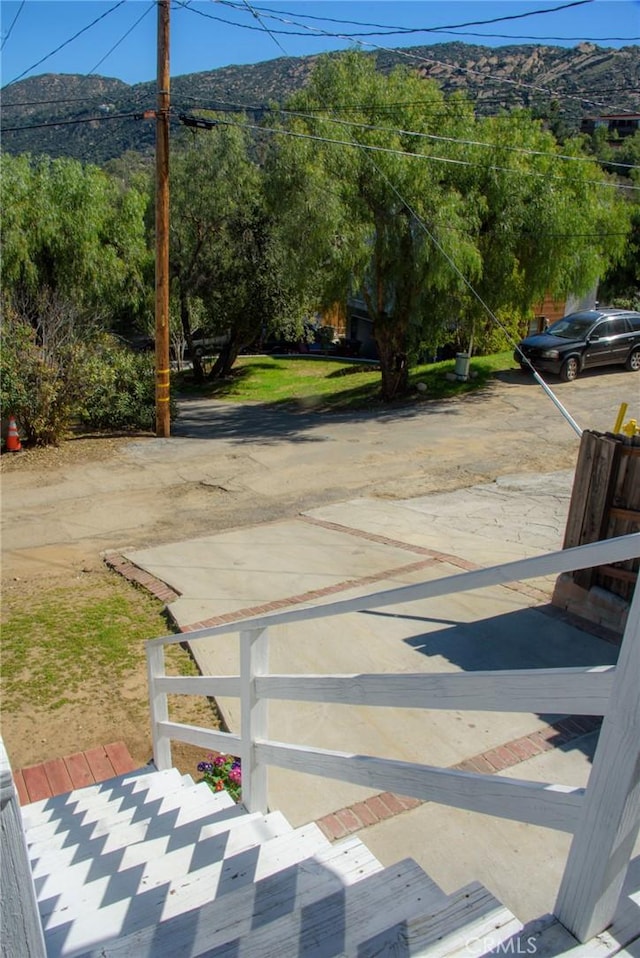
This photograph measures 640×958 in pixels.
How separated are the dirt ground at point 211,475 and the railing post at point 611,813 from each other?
4.26 metres

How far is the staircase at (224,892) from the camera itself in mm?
1571

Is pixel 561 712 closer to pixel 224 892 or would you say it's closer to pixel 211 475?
pixel 224 892

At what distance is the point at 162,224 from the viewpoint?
15.6 meters

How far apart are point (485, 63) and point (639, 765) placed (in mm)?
102955

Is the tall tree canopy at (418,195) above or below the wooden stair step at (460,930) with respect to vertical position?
above

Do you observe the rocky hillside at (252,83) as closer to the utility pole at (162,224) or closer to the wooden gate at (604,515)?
the utility pole at (162,224)

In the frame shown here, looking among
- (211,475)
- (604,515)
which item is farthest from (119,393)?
(604,515)

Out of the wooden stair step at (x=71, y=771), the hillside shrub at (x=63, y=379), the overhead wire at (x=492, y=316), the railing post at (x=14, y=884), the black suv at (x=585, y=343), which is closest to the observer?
the railing post at (x=14, y=884)

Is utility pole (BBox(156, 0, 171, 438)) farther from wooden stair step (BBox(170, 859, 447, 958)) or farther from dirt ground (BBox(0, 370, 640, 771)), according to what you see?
wooden stair step (BBox(170, 859, 447, 958))

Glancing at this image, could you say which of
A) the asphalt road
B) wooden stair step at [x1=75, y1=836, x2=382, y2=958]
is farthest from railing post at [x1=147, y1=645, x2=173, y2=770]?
the asphalt road

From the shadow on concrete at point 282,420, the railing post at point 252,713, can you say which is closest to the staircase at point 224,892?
the railing post at point 252,713

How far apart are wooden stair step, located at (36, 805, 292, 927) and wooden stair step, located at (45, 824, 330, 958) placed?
10 centimetres

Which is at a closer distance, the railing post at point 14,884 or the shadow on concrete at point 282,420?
the railing post at point 14,884

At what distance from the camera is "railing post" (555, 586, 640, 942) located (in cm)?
129
